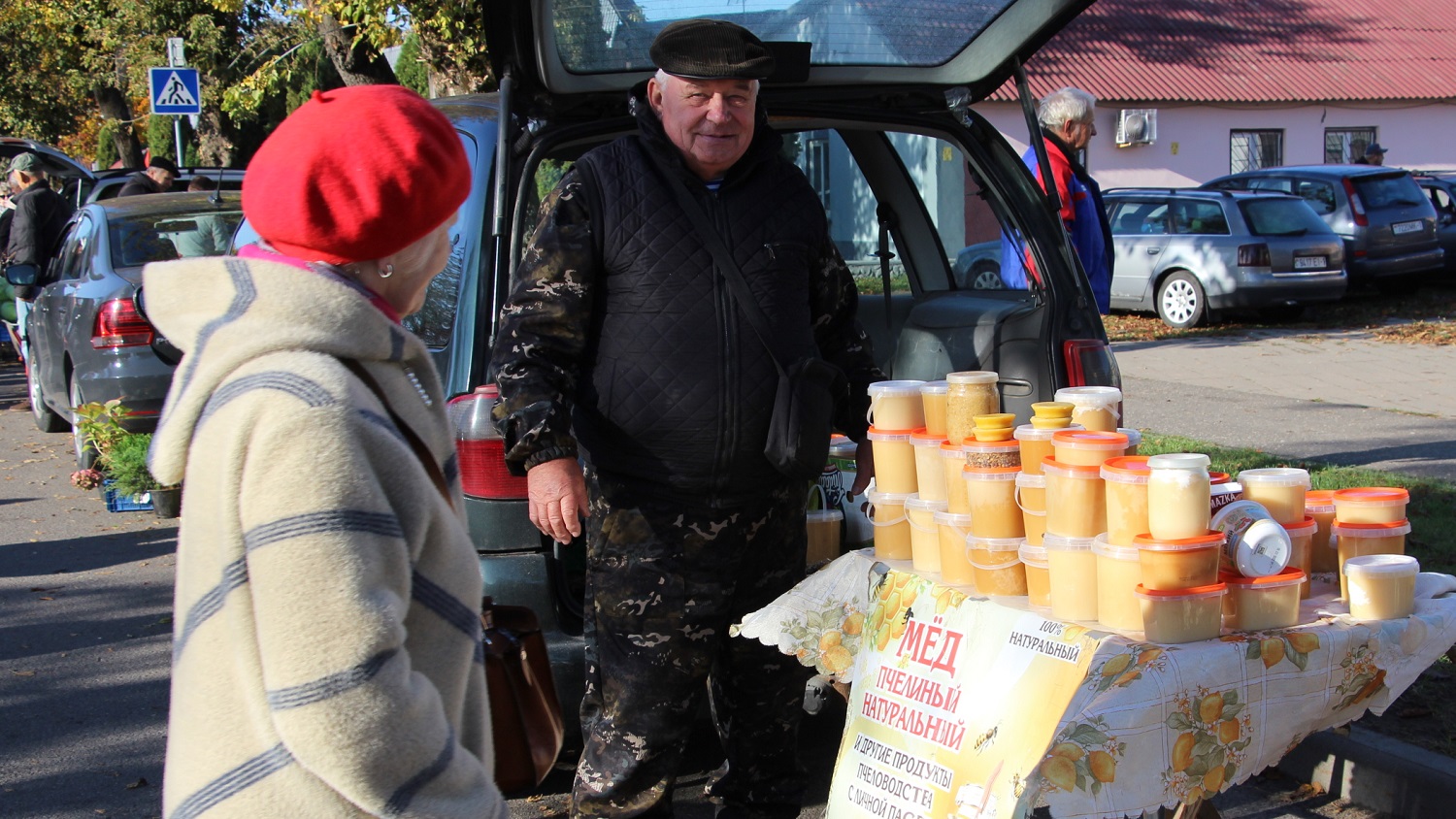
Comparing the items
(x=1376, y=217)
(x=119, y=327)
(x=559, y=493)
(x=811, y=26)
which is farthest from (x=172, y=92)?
(x=1376, y=217)

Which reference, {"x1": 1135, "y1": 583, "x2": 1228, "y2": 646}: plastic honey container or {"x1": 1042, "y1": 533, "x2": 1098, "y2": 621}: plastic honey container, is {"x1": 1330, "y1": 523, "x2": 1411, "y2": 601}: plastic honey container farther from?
{"x1": 1042, "y1": 533, "x2": 1098, "y2": 621}: plastic honey container

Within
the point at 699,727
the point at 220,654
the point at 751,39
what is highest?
the point at 751,39

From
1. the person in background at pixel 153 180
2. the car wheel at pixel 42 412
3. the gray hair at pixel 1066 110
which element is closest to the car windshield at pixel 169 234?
the car wheel at pixel 42 412

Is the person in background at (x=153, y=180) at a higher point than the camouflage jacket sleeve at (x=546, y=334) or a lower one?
higher

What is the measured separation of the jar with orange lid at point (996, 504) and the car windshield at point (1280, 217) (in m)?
13.7

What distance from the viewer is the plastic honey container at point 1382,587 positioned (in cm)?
265

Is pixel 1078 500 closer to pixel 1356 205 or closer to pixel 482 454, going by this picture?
pixel 482 454

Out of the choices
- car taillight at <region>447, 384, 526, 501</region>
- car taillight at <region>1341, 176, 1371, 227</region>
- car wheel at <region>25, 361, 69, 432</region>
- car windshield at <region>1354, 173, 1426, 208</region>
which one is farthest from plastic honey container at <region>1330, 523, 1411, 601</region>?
car windshield at <region>1354, 173, 1426, 208</region>

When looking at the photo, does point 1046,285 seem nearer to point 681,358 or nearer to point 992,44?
point 992,44

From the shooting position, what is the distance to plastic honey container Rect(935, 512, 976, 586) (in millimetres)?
2916

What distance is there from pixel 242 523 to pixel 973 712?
1598mm

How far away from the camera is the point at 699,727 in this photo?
13.2 ft

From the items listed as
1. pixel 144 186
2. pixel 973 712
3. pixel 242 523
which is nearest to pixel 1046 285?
pixel 973 712

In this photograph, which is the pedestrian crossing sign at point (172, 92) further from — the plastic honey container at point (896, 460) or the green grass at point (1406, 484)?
the plastic honey container at point (896, 460)
